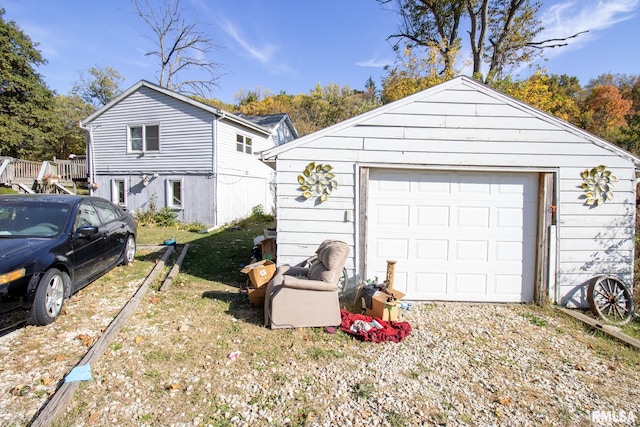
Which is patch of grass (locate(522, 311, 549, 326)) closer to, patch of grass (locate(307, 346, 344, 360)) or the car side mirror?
patch of grass (locate(307, 346, 344, 360))

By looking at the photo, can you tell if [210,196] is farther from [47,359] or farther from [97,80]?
[97,80]

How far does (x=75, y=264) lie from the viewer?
490cm

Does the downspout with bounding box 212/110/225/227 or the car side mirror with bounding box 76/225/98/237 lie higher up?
the downspout with bounding box 212/110/225/227

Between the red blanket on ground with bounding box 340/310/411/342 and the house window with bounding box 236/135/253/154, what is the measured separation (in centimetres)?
1354

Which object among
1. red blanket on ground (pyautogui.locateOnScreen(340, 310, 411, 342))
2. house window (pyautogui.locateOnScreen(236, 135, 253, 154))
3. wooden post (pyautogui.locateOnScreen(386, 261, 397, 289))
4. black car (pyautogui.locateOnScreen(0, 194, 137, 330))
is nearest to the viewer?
black car (pyautogui.locateOnScreen(0, 194, 137, 330))

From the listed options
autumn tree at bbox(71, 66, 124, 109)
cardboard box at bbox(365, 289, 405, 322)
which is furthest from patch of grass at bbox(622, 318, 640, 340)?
autumn tree at bbox(71, 66, 124, 109)

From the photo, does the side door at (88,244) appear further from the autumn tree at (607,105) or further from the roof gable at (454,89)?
the autumn tree at (607,105)

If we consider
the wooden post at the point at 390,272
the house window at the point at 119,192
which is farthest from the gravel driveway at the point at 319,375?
the house window at the point at 119,192

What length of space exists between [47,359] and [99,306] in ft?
5.33

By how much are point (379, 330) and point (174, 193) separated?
13659 millimetres

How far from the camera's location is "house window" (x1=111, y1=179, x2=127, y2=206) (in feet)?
52.3

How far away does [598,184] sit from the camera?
564cm

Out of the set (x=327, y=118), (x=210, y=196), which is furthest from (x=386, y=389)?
(x=327, y=118)

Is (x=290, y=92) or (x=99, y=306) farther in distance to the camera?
(x=290, y=92)
